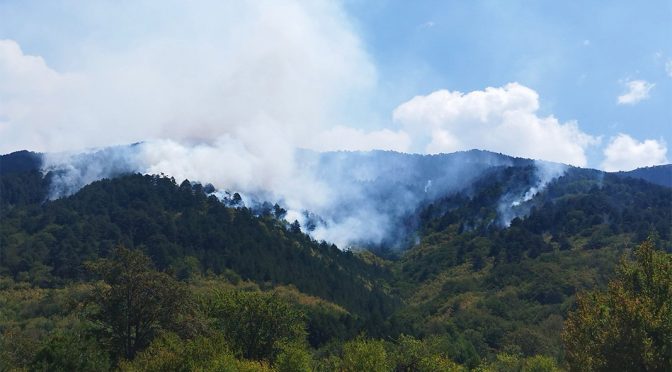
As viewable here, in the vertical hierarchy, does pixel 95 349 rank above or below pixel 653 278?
below

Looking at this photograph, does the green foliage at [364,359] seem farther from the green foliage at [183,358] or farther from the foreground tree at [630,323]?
the foreground tree at [630,323]

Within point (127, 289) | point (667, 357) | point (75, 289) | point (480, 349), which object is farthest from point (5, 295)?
point (667, 357)

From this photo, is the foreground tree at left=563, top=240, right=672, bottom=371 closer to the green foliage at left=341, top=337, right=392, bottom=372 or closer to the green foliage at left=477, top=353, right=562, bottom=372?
the green foliage at left=341, top=337, right=392, bottom=372

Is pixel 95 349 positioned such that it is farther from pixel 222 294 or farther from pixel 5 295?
pixel 5 295

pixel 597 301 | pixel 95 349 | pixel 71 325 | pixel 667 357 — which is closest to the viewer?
pixel 667 357

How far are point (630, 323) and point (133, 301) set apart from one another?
5511 cm

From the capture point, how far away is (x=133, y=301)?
7300 centimetres

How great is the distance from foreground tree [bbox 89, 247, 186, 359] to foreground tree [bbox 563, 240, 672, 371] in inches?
1858

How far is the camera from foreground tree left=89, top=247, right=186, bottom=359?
73188 millimetres

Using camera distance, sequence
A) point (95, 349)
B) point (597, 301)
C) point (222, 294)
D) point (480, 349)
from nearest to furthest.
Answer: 1. point (597, 301)
2. point (95, 349)
3. point (222, 294)
4. point (480, 349)

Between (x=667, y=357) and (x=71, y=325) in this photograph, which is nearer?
(x=667, y=357)

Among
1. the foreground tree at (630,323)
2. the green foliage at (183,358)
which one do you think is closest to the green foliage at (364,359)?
the green foliage at (183,358)

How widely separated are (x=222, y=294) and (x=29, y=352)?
2930 centimetres

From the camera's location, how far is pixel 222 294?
96.1 meters
